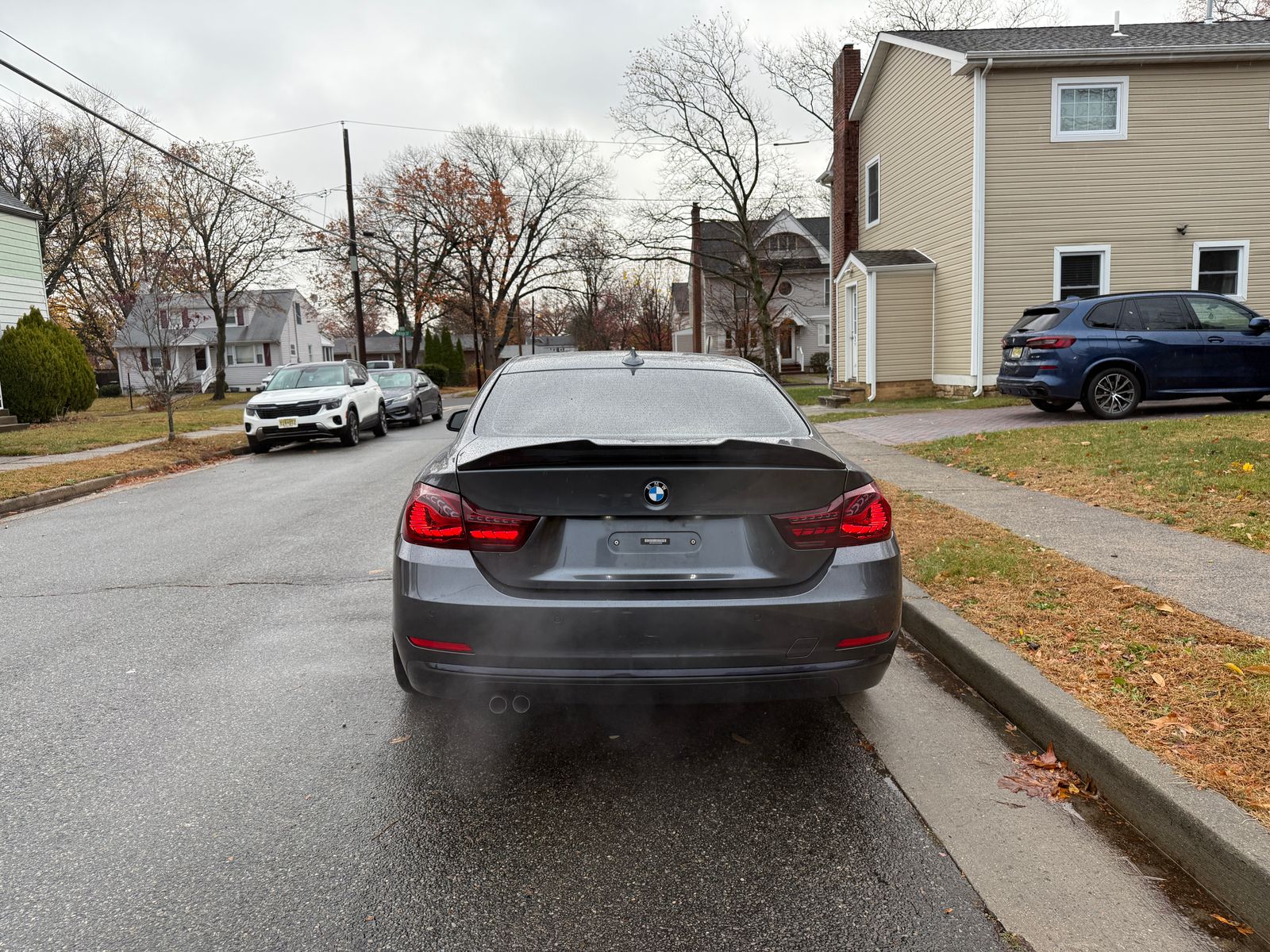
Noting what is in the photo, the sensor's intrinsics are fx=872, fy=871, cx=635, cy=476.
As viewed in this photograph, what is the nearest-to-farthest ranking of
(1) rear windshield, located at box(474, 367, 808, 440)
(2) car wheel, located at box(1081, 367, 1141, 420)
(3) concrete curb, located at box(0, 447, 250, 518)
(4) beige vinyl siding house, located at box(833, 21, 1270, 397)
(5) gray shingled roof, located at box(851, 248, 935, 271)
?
1. (1) rear windshield, located at box(474, 367, 808, 440)
2. (3) concrete curb, located at box(0, 447, 250, 518)
3. (2) car wheel, located at box(1081, 367, 1141, 420)
4. (4) beige vinyl siding house, located at box(833, 21, 1270, 397)
5. (5) gray shingled roof, located at box(851, 248, 935, 271)

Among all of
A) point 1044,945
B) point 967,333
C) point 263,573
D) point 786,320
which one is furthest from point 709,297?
point 1044,945

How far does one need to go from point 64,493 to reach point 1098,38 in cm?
2094

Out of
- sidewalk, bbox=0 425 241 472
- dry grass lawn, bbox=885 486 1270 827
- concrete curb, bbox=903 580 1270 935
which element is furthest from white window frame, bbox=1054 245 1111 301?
sidewalk, bbox=0 425 241 472

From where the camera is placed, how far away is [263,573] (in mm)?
6461

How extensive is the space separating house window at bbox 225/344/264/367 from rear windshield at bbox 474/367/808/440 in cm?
6367

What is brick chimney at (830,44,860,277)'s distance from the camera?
24797mm

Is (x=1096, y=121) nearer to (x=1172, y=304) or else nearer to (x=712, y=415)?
(x=1172, y=304)

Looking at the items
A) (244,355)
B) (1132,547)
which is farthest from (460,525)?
(244,355)

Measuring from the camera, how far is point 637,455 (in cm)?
300

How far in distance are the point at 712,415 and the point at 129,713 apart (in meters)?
2.91

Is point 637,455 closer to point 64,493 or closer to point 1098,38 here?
point 64,493

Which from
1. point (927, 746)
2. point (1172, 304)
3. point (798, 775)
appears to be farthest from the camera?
point (1172, 304)

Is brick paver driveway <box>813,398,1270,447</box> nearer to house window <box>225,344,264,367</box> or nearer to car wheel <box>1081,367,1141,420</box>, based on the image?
car wheel <box>1081,367,1141,420</box>

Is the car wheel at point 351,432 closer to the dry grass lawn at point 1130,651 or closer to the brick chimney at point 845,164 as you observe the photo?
the dry grass lawn at point 1130,651
